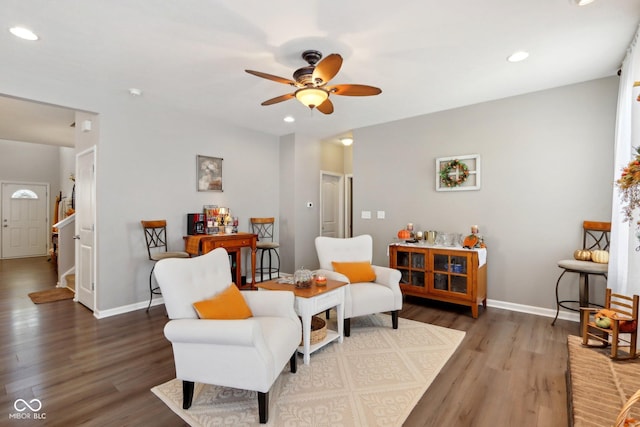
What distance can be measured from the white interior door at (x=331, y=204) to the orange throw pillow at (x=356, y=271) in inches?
111

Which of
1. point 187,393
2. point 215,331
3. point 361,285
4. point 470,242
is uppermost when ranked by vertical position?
point 470,242

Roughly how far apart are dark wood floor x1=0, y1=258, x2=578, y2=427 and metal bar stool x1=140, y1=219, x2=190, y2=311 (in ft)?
1.55

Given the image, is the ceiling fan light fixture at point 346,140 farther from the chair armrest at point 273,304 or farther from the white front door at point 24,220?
the white front door at point 24,220

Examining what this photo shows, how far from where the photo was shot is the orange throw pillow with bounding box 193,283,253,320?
81.9 inches

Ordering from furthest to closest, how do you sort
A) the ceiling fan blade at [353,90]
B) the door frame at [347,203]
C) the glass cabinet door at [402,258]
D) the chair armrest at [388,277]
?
the door frame at [347,203]
the glass cabinet door at [402,258]
the chair armrest at [388,277]
the ceiling fan blade at [353,90]

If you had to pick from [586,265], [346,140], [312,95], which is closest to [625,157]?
[586,265]

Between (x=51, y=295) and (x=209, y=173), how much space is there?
116 inches

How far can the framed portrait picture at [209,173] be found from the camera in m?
4.72

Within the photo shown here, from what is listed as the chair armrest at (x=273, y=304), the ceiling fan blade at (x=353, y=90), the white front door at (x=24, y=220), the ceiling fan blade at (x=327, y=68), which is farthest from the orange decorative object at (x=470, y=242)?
the white front door at (x=24, y=220)

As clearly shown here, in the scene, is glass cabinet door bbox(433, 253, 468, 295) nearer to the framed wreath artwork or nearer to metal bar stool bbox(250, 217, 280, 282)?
the framed wreath artwork

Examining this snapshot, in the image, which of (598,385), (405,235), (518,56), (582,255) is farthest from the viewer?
(405,235)

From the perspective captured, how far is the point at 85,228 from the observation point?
13.5 feet

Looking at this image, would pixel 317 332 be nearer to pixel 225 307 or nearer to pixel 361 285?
pixel 361 285

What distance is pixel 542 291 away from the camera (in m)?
3.76
